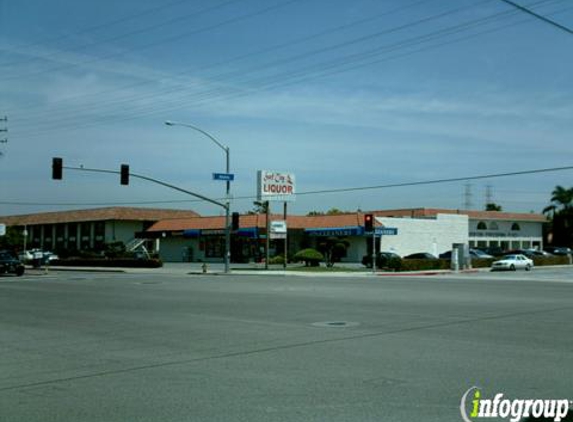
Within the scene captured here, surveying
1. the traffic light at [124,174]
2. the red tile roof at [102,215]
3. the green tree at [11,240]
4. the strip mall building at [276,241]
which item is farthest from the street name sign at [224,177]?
the green tree at [11,240]

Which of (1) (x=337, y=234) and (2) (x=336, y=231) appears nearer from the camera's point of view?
(2) (x=336, y=231)

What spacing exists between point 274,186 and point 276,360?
161 feet

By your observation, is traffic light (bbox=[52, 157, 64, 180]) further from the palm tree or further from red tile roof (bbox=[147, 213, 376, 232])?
the palm tree

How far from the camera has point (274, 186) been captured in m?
59.7

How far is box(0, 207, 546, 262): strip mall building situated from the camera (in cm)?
6844

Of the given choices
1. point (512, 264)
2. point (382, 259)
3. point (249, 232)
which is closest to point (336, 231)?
point (249, 232)

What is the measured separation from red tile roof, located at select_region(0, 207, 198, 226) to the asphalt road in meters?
74.7

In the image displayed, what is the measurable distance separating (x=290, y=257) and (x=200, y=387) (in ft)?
192

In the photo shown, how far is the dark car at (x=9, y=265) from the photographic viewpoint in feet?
149

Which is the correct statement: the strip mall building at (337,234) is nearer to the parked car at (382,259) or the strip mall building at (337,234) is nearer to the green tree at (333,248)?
the green tree at (333,248)

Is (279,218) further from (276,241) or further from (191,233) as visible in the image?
(191,233)

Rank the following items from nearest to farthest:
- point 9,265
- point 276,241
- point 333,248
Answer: point 9,265, point 333,248, point 276,241

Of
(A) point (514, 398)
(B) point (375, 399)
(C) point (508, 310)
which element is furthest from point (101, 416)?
(C) point (508, 310)

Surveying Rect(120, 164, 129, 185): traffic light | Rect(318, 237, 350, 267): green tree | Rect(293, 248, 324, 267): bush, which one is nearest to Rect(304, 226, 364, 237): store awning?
Rect(318, 237, 350, 267): green tree
